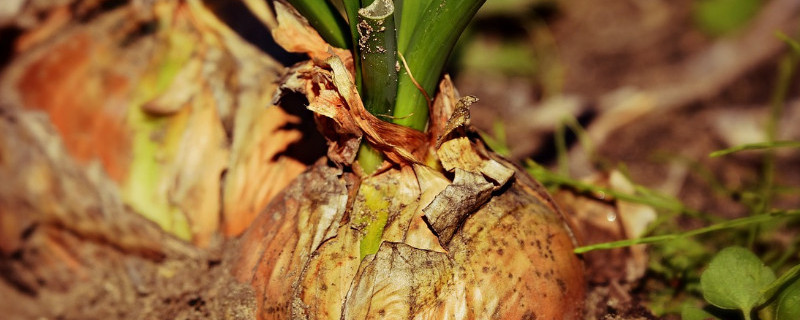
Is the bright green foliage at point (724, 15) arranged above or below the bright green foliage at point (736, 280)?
above

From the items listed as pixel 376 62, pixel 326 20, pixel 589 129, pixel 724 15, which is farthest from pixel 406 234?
pixel 724 15

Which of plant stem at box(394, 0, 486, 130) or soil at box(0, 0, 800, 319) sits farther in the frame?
soil at box(0, 0, 800, 319)

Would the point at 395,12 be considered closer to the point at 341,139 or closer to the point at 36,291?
the point at 341,139

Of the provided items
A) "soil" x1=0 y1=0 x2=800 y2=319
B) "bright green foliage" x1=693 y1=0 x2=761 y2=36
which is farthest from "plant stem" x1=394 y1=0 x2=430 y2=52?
"bright green foliage" x1=693 y1=0 x2=761 y2=36

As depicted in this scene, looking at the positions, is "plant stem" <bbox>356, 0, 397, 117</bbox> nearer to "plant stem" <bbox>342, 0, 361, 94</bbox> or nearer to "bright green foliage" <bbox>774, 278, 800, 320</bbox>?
"plant stem" <bbox>342, 0, 361, 94</bbox>

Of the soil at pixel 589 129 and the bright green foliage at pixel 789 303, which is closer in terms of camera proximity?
the bright green foliage at pixel 789 303

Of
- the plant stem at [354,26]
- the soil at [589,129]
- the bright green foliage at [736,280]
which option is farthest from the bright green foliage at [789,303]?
the plant stem at [354,26]

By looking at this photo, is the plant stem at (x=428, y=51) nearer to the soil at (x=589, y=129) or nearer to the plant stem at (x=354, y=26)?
the plant stem at (x=354, y=26)
